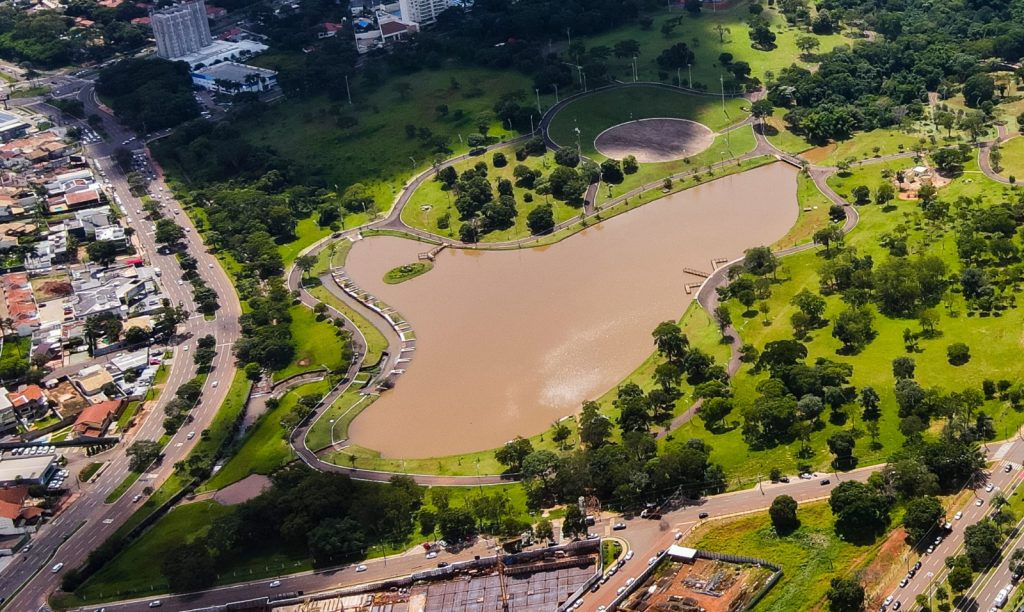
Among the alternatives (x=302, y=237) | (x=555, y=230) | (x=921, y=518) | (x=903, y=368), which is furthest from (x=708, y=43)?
(x=921, y=518)

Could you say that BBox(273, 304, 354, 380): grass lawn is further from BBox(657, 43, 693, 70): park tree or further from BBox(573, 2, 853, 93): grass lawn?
BBox(657, 43, 693, 70): park tree

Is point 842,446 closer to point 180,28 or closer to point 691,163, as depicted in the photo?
point 691,163

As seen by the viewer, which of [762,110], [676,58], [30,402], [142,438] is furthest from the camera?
[676,58]

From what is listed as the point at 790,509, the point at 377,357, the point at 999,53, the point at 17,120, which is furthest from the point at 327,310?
the point at 999,53

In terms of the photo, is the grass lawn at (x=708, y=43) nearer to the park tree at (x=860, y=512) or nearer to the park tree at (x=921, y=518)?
the park tree at (x=860, y=512)

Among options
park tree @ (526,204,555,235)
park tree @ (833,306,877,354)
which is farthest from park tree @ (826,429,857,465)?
park tree @ (526,204,555,235)

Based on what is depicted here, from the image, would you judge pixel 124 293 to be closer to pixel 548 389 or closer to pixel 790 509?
pixel 548 389
